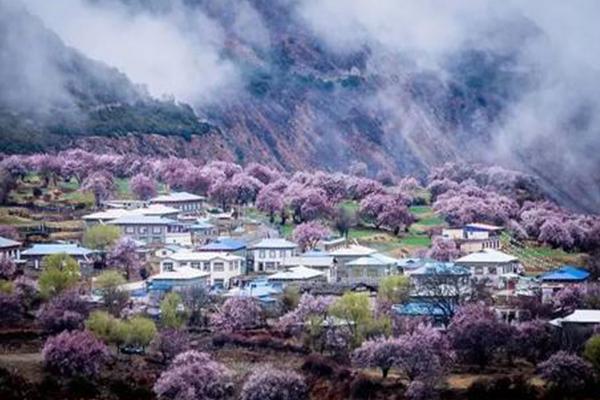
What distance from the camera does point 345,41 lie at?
12150 cm

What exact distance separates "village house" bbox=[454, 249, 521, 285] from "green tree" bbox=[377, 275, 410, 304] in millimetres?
5246

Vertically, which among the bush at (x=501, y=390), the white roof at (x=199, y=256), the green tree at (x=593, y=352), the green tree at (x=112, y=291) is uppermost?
the white roof at (x=199, y=256)

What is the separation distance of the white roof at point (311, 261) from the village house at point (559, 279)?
7.33 meters

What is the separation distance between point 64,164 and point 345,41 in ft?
201

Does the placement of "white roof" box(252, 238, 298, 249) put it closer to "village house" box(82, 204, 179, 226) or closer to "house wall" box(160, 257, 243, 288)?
"house wall" box(160, 257, 243, 288)

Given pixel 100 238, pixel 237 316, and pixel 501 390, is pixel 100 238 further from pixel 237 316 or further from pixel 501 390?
pixel 501 390

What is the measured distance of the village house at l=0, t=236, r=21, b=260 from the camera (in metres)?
46.0

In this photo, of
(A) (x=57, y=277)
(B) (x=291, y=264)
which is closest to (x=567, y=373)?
(A) (x=57, y=277)

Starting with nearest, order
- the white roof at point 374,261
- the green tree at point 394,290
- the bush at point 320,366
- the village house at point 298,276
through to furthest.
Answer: the bush at point 320,366 → the green tree at point 394,290 → the village house at point 298,276 → the white roof at point 374,261

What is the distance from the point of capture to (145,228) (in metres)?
51.9

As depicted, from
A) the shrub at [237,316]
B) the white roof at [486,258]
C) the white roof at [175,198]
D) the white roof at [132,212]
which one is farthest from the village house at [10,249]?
the white roof at [486,258]

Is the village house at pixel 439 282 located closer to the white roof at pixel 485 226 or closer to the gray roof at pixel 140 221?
the white roof at pixel 485 226

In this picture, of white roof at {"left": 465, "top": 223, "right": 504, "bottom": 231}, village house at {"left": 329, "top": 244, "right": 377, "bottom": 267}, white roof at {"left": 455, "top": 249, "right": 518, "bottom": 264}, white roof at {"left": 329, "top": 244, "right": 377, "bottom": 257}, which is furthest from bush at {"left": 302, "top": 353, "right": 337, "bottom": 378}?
white roof at {"left": 465, "top": 223, "right": 504, "bottom": 231}

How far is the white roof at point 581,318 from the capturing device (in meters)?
36.5
